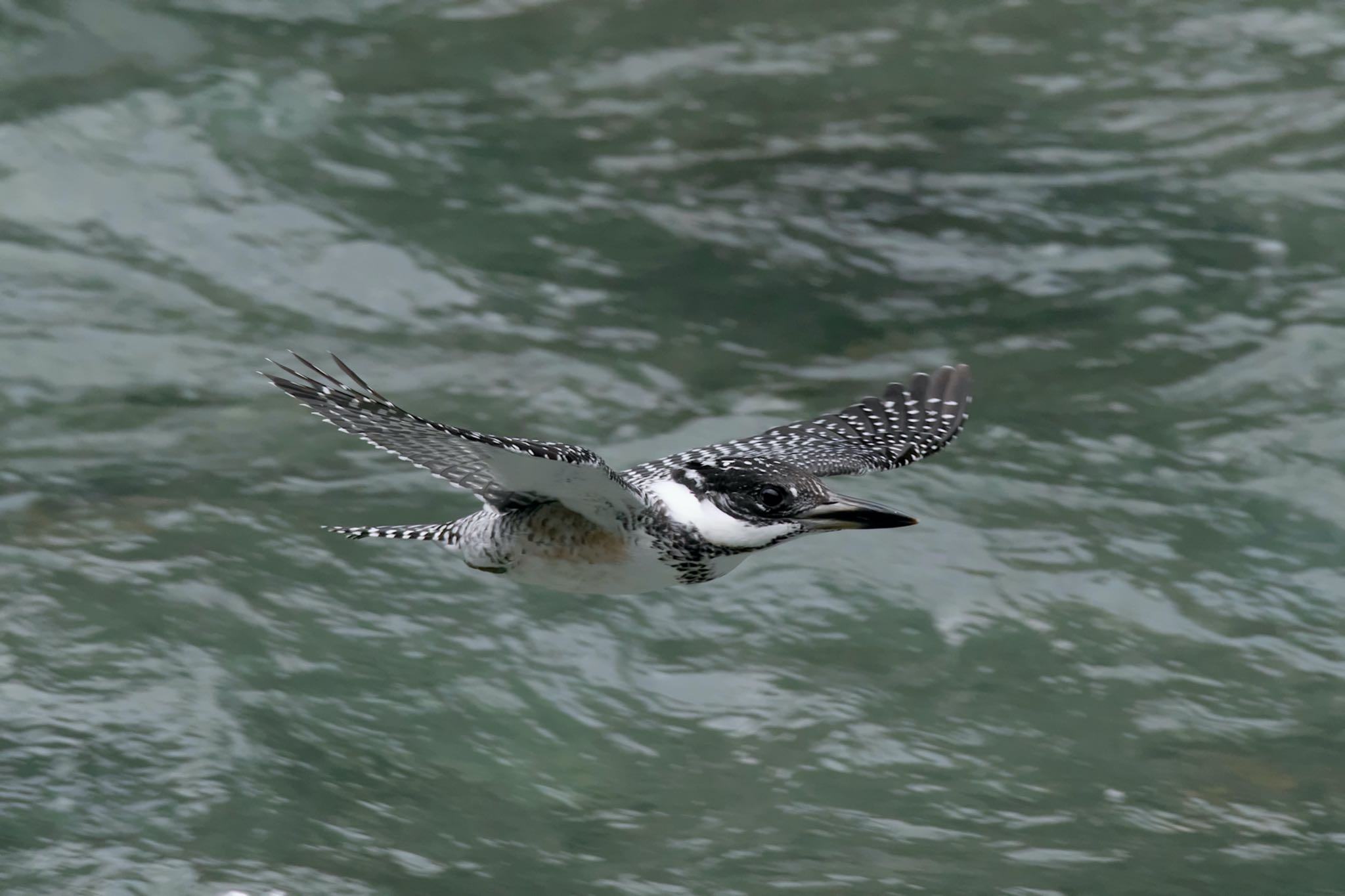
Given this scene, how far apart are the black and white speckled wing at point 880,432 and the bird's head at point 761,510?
0.62 m

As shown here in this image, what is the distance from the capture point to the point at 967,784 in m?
6.93

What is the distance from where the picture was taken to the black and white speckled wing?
662 centimetres

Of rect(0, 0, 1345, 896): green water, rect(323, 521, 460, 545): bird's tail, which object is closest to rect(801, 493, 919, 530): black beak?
rect(323, 521, 460, 545): bird's tail

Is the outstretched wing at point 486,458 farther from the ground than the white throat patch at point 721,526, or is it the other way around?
the white throat patch at point 721,526

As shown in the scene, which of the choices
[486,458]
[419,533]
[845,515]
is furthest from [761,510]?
[419,533]

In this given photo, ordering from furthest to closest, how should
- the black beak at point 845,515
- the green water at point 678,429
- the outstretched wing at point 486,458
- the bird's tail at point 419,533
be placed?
the green water at point 678,429, the bird's tail at point 419,533, the black beak at point 845,515, the outstretched wing at point 486,458

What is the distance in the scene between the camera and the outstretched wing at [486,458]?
4715 millimetres

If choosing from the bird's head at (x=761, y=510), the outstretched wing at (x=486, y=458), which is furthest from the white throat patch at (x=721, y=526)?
the outstretched wing at (x=486, y=458)

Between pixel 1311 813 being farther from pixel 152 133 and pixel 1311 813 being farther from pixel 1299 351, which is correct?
pixel 152 133

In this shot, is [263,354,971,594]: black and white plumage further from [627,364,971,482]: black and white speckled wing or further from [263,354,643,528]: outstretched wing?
[627,364,971,482]: black and white speckled wing

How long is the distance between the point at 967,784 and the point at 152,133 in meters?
6.58

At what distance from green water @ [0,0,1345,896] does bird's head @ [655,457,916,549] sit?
1.30 m

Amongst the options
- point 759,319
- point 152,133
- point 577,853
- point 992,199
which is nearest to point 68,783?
point 577,853

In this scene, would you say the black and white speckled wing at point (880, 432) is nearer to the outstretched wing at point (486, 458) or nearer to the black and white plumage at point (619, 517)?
the black and white plumage at point (619, 517)
